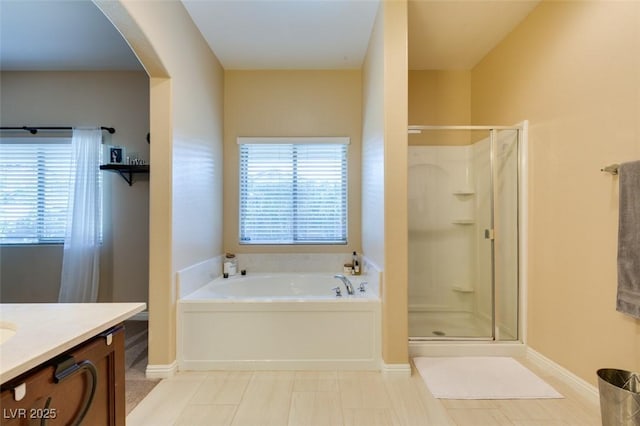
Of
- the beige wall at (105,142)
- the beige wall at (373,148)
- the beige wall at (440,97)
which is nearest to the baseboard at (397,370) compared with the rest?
the beige wall at (373,148)

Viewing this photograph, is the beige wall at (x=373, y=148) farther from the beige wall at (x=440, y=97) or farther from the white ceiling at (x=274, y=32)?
the beige wall at (x=440, y=97)

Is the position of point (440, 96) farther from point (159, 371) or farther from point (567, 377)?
point (159, 371)

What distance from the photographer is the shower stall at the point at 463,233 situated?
259cm

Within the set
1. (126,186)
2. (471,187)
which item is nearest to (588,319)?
(471,187)

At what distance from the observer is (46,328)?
2.73ft

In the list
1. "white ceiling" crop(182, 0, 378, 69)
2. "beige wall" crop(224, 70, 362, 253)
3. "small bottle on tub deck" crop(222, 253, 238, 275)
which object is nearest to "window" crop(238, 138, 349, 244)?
"beige wall" crop(224, 70, 362, 253)

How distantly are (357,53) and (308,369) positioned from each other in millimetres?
2879

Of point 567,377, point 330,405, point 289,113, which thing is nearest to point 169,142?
point 289,113

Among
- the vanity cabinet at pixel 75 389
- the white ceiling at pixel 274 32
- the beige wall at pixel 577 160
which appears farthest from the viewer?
the white ceiling at pixel 274 32

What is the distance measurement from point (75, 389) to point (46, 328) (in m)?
0.19

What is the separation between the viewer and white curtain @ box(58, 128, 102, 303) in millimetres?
2998

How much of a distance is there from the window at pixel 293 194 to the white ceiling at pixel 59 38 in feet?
4.89

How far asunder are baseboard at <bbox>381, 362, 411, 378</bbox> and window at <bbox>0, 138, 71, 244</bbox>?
3418 mm

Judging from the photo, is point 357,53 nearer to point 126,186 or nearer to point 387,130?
point 387,130
